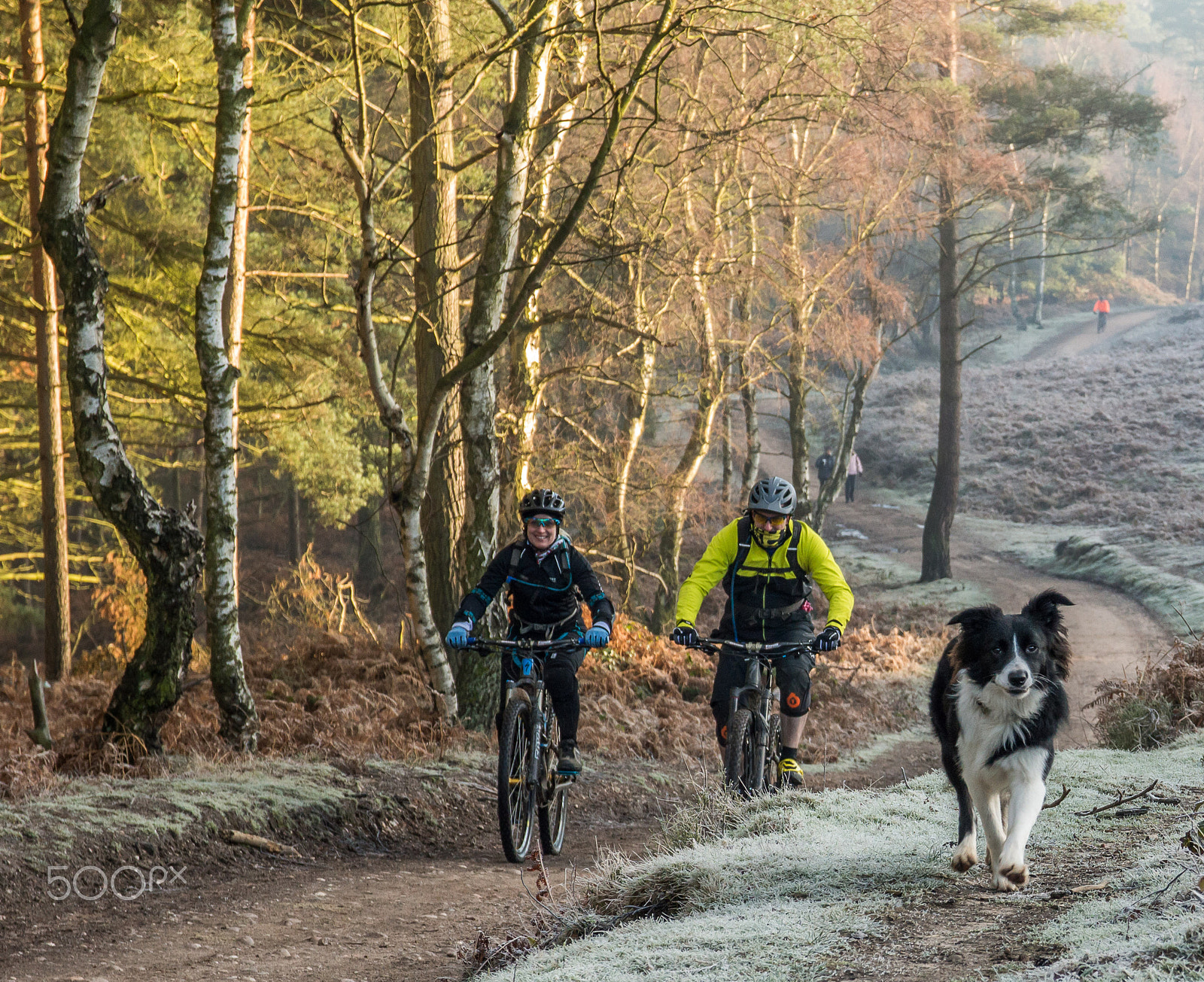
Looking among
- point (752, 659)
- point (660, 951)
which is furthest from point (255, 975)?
point (752, 659)

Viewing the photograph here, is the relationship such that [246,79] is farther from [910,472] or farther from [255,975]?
[910,472]

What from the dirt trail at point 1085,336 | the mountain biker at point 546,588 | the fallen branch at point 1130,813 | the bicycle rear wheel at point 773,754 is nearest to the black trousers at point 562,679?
the mountain biker at point 546,588

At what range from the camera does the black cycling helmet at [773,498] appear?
6.89 m

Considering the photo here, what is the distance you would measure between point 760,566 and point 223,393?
4985mm

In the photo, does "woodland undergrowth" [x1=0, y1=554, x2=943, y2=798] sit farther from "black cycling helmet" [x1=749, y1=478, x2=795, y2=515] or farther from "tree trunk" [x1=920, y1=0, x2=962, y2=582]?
"tree trunk" [x1=920, y1=0, x2=962, y2=582]

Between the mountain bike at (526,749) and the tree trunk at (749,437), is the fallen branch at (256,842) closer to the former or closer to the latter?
the mountain bike at (526,749)

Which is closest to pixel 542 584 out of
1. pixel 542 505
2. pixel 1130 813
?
pixel 542 505

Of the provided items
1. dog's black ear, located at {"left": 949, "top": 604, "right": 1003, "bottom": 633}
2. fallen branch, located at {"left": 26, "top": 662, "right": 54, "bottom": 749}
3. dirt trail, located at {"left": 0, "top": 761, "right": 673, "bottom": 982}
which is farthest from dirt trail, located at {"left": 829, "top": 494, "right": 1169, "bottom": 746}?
fallen branch, located at {"left": 26, "top": 662, "right": 54, "bottom": 749}

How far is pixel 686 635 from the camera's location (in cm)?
671

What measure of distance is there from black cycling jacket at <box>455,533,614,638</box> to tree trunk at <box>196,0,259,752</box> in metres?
2.91

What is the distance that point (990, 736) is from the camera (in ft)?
15.4

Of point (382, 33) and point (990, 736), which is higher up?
point (382, 33)

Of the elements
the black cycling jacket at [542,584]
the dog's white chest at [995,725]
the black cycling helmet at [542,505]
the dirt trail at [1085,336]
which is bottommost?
the dog's white chest at [995,725]

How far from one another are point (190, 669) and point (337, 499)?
282 inches
